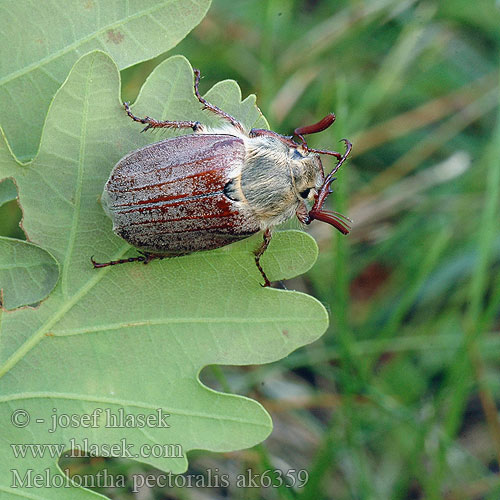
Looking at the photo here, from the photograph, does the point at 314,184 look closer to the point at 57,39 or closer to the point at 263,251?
the point at 263,251

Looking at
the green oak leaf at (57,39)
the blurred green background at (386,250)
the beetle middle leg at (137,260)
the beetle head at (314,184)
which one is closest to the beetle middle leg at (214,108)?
the green oak leaf at (57,39)

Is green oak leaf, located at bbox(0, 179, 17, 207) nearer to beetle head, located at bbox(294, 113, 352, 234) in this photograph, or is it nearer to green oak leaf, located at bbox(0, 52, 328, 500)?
green oak leaf, located at bbox(0, 52, 328, 500)

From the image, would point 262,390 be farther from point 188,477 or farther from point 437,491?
point 437,491

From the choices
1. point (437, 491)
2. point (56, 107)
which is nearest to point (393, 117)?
point (437, 491)

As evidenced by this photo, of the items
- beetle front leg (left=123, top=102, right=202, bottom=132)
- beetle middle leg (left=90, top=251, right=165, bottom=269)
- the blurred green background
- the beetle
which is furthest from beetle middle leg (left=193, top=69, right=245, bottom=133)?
the blurred green background

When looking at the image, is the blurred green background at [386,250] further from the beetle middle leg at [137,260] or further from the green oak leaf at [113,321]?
the beetle middle leg at [137,260]

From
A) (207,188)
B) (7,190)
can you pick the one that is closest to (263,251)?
(207,188)

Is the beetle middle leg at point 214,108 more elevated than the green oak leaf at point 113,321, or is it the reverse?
the beetle middle leg at point 214,108
